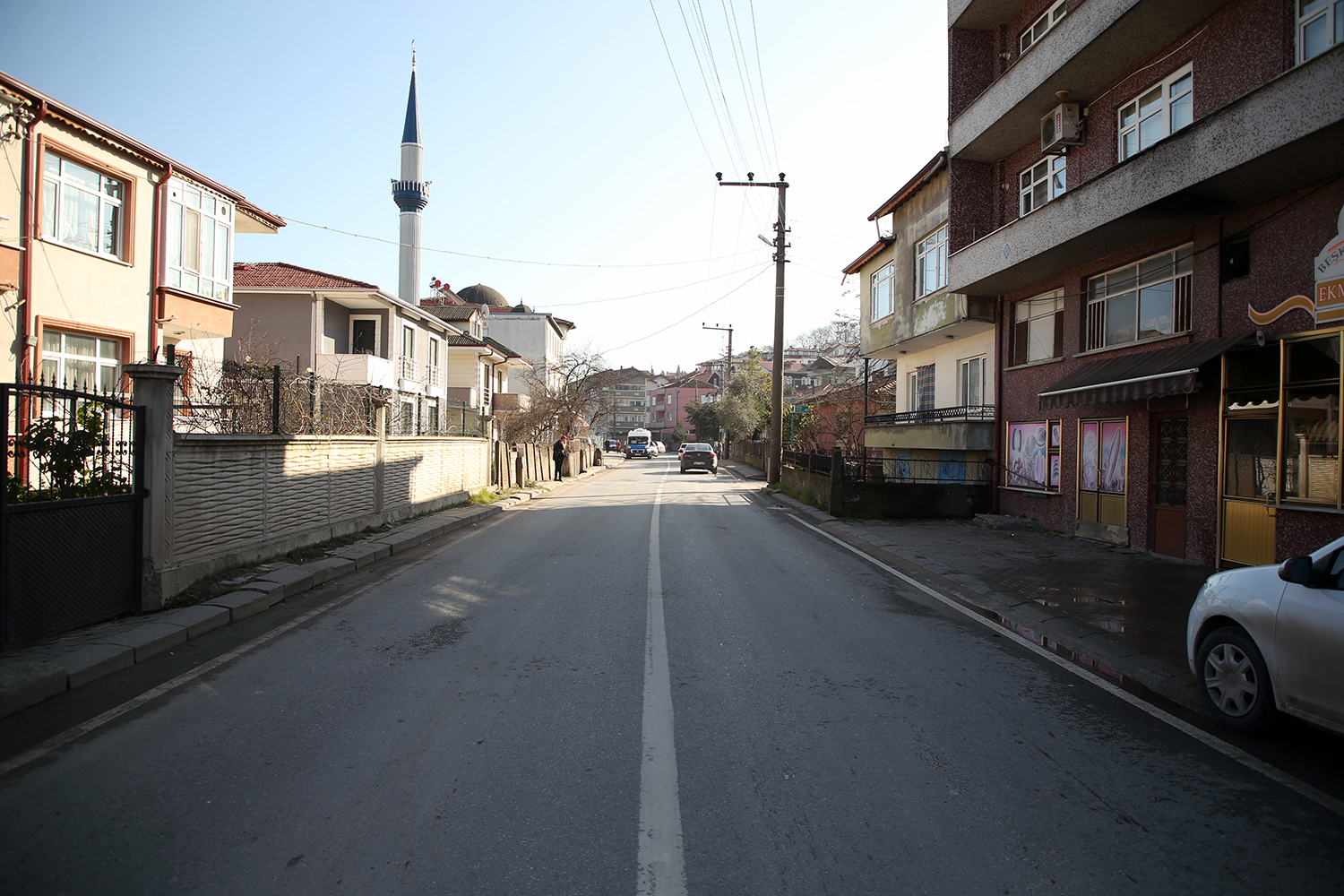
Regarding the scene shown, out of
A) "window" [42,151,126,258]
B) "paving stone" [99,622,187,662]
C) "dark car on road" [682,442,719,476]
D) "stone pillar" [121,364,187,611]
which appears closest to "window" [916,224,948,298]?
"stone pillar" [121,364,187,611]

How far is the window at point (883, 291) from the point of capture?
75.1 ft

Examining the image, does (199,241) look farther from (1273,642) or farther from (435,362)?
(1273,642)

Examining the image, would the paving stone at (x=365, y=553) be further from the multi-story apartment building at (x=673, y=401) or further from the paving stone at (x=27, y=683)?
the multi-story apartment building at (x=673, y=401)

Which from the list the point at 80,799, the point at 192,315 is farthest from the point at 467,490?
the point at 80,799

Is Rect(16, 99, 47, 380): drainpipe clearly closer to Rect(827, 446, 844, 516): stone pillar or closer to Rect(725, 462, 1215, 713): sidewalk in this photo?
Rect(725, 462, 1215, 713): sidewalk

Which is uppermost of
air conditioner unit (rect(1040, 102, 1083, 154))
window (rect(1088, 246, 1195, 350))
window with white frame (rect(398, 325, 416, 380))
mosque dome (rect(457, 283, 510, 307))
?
mosque dome (rect(457, 283, 510, 307))

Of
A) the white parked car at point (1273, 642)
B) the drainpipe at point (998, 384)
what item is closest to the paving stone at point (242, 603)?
the white parked car at point (1273, 642)

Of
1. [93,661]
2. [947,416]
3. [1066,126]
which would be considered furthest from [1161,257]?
[93,661]

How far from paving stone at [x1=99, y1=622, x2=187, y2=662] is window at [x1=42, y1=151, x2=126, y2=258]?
12.1 m

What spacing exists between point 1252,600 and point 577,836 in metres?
4.33

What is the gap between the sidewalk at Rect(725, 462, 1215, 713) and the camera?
637 centimetres

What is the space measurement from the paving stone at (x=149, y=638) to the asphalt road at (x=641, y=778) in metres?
0.32

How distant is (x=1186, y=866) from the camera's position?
10.4 feet

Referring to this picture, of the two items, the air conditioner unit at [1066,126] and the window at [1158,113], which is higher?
the air conditioner unit at [1066,126]
